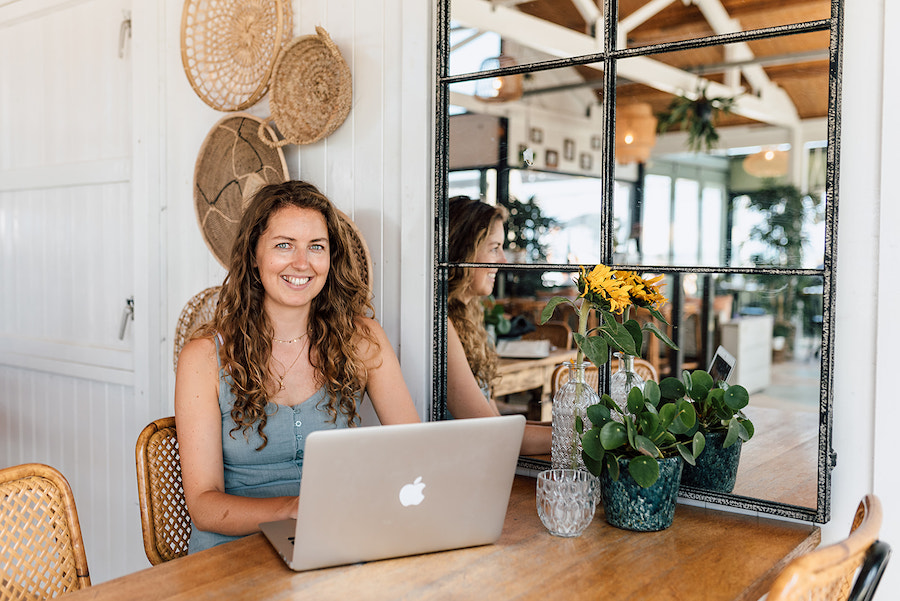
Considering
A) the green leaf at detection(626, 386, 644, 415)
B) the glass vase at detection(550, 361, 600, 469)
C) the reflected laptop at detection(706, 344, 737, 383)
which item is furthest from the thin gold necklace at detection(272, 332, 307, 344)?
the reflected laptop at detection(706, 344, 737, 383)

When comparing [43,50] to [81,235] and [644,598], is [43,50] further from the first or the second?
[644,598]

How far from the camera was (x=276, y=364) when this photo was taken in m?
1.95

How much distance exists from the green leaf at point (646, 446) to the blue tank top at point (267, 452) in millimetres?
783

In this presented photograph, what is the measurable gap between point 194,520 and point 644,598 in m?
1.00

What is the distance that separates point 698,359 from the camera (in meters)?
1.83

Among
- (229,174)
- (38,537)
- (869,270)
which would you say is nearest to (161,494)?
(38,537)

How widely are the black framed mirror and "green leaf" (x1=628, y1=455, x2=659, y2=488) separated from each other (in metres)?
0.31

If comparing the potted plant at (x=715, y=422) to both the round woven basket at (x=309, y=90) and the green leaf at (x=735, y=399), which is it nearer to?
the green leaf at (x=735, y=399)

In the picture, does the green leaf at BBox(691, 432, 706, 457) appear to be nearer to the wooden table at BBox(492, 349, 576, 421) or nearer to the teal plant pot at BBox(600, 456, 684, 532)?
the teal plant pot at BBox(600, 456, 684, 532)

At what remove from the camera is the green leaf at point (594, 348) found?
5.20ft

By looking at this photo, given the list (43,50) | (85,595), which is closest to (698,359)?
(85,595)

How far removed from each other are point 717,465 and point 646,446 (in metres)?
0.28

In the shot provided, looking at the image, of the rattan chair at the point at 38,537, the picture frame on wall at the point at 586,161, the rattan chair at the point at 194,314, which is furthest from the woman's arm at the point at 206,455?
the picture frame on wall at the point at 586,161

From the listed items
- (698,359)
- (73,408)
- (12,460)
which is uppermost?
(698,359)
